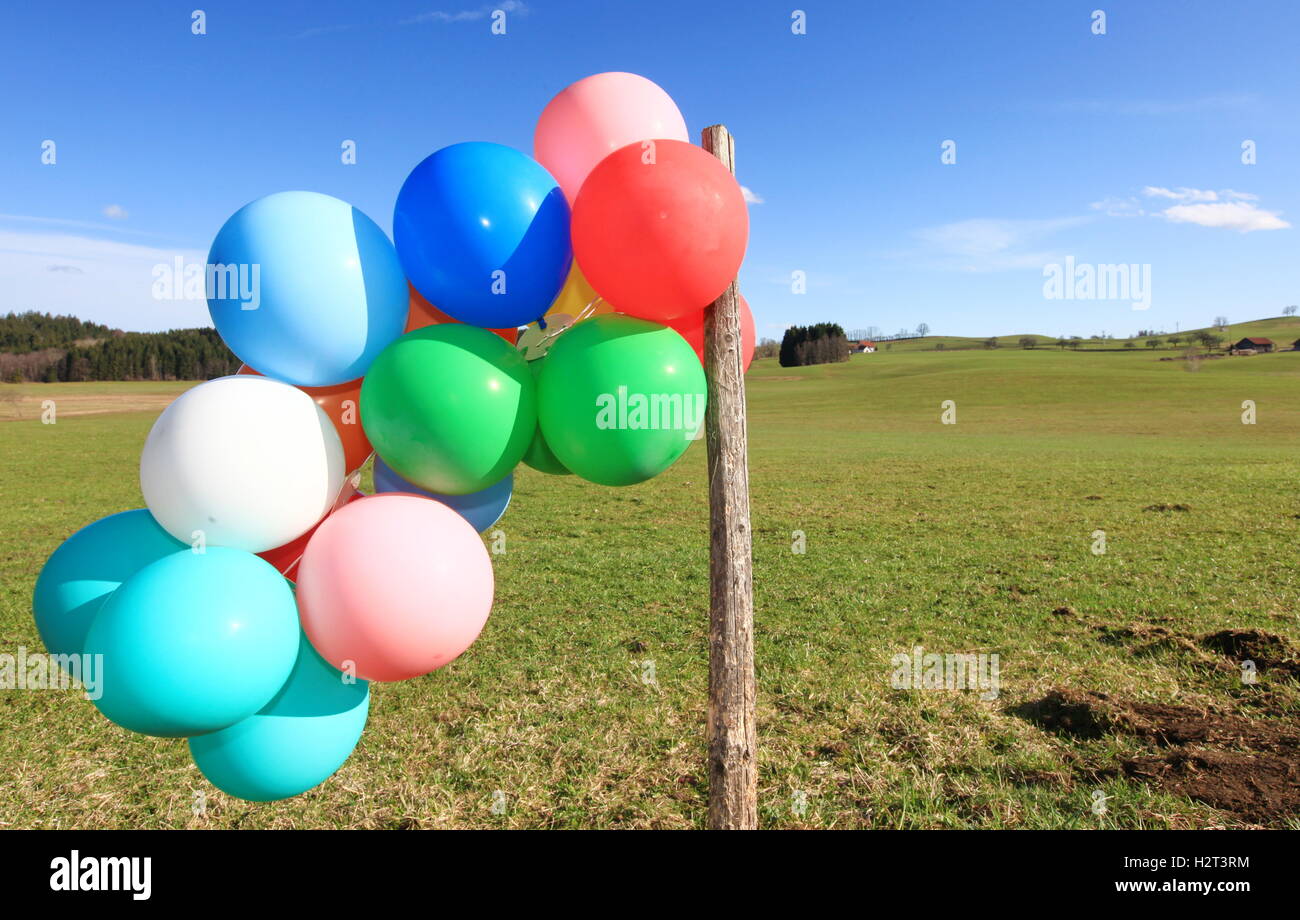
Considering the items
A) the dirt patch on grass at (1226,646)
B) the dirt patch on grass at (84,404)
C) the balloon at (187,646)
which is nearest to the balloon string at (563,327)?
the balloon at (187,646)

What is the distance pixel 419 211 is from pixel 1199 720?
593cm

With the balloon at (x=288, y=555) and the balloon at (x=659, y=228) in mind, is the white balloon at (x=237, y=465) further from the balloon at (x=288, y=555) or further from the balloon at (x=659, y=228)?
the balloon at (x=659, y=228)

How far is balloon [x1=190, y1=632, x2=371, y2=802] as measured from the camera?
9.27 feet

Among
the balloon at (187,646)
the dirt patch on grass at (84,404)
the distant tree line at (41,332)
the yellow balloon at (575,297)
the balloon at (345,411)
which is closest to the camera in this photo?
the balloon at (187,646)

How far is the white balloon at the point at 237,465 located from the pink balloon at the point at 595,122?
145 cm

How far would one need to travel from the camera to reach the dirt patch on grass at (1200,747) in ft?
13.7

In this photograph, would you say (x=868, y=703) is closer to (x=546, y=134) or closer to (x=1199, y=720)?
(x=1199, y=720)

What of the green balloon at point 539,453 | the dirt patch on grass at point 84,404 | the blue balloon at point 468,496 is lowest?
the blue balloon at point 468,496

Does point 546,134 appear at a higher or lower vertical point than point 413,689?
higher

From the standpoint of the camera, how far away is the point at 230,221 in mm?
2824

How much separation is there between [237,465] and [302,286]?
A: 701mm

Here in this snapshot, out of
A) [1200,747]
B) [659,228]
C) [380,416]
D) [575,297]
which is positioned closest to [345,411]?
[380,416]

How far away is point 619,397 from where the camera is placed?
278 cm
